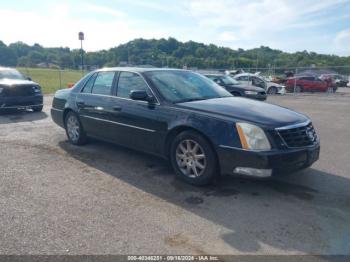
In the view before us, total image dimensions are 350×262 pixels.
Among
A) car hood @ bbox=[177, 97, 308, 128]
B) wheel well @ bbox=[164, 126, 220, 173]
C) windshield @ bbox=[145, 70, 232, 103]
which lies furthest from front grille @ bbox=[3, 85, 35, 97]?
car hood @ bbox=[177, 97, 308, 128]

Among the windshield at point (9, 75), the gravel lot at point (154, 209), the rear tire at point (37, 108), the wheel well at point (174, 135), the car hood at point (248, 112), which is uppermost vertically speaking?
the windshield at point (9, 75)

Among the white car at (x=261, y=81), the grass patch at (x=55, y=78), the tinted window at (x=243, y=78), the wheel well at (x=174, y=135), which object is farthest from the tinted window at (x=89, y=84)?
the grass patch at (x=55, y=78)

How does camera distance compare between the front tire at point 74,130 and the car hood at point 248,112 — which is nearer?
the car hood at point 248,112

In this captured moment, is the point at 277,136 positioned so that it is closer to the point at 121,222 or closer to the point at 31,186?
the point at 121,222

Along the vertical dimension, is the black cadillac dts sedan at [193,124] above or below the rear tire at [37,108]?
above

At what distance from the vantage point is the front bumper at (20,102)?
1076 centimetres

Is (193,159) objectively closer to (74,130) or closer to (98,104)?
(98,104)

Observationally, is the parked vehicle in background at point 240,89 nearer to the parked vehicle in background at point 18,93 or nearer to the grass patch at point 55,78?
the parked vehicle in background at point 18,93

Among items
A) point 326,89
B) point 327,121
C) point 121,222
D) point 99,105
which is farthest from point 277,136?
point 326,89

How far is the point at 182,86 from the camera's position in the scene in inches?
212

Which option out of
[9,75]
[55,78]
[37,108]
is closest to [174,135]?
[37,108]

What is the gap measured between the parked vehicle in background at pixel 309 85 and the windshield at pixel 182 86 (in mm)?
20751

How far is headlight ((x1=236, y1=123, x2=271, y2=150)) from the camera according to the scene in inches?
161

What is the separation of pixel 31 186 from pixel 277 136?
10.8 feet
